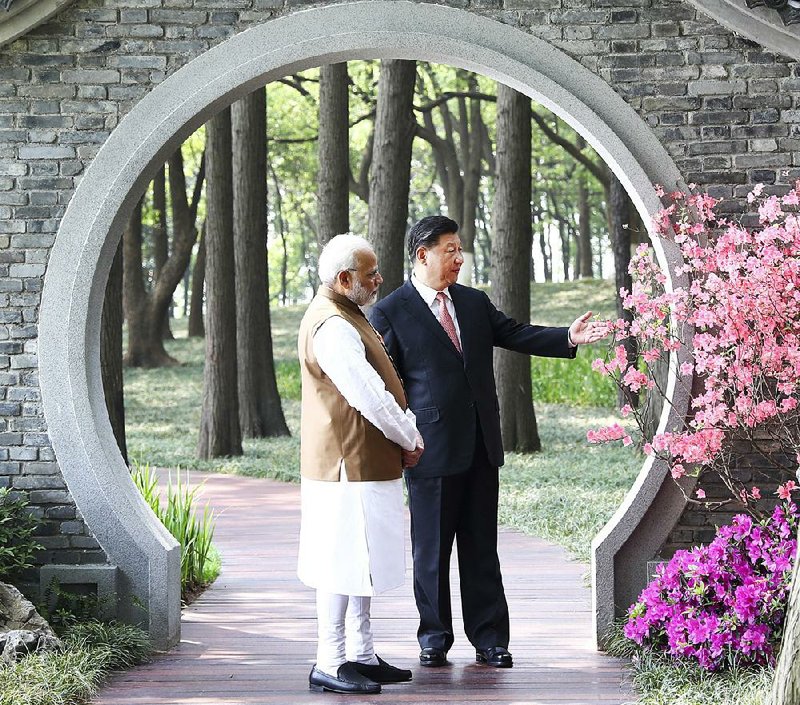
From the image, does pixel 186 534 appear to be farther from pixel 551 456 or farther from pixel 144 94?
pixel 551 456

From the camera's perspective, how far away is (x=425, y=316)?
4793 millimetres

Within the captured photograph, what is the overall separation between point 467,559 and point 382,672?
615mm

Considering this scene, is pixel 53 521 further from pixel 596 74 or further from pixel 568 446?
Result: pixel 568 446

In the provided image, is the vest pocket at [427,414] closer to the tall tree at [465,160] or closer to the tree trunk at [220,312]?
the tree trunk at [220,312]

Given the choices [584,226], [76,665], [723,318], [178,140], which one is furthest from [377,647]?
[584,226]

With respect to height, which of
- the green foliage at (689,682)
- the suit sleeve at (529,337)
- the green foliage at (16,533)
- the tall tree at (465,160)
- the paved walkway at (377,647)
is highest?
the tall tree at (465,160)

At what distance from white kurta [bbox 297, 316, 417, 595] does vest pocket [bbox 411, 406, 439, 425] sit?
425 mm

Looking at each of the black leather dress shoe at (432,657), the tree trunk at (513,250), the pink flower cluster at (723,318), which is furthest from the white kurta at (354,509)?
the tree trunk at (513,250)

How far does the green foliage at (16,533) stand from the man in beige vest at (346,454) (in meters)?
1.40

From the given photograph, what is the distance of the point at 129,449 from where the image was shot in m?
12.8

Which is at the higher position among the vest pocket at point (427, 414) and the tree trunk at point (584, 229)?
the tree trunk at point (584, 229)

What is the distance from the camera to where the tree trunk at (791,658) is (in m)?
3.35

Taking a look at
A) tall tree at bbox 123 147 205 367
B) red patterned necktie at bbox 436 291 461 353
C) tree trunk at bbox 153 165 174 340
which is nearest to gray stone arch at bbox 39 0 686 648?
red patterned necktie at bbox 436 291 461 353

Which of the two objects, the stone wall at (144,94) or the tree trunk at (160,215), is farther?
the tree trunk at (160,215)
